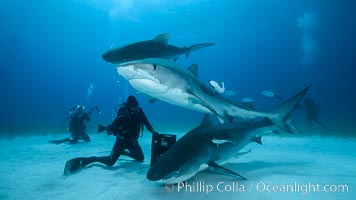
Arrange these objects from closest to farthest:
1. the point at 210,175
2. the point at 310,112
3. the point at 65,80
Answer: the point at 210,175, the point at 310,112, the point at 65,80

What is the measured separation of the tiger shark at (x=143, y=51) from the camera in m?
4.68

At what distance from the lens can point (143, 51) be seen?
5012 mm

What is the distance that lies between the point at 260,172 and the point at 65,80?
7195 inches

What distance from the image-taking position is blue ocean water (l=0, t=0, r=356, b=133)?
174ft

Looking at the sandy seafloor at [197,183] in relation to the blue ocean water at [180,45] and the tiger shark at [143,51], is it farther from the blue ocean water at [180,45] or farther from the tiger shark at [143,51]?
the blue ocean water at [180,45]

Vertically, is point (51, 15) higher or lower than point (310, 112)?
higher

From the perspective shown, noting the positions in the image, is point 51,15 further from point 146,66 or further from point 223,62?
point 223,62

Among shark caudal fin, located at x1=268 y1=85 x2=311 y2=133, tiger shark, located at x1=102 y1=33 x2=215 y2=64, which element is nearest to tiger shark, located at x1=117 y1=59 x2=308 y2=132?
shark caudal fin, located at x1=268 y1=85 x2=311 y2=133

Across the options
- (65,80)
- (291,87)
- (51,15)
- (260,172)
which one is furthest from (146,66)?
(65,80)

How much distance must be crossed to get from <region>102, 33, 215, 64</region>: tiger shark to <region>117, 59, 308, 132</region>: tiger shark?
3.02 ft

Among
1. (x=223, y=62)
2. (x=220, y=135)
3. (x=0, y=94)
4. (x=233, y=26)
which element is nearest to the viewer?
(x=220, y=135)

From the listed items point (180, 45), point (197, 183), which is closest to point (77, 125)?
point (197, 183)

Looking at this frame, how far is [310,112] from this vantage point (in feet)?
50.6

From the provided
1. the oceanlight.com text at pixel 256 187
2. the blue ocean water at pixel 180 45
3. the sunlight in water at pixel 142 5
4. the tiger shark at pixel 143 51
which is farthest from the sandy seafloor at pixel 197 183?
the sunlight in water at pixel 142 5
